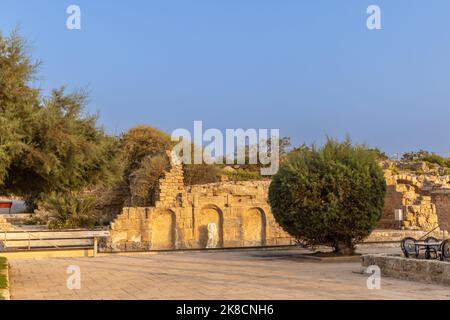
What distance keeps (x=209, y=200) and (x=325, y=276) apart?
46.4 ft

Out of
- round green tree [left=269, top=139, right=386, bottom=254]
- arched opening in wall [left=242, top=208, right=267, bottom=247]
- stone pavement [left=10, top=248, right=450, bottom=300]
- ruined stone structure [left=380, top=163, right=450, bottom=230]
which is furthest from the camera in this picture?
ruined stone structure [left=380, top=163, right=450, bottom=230]

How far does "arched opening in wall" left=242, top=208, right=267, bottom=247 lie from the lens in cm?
2647

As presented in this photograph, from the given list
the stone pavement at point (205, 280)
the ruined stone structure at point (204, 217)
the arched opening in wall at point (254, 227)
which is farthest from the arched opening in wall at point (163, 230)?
the stone pavement at point (205, 280)

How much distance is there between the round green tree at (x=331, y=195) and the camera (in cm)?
1612

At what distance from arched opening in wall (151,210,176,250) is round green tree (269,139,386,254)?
379 inches

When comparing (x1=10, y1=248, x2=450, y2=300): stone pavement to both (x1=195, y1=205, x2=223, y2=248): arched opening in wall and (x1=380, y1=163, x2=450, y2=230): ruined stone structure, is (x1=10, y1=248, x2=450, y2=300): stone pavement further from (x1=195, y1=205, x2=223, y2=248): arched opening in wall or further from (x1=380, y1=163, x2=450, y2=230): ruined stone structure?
(x1=380, y1=163, x2=450, y2=230): ruined stone structure

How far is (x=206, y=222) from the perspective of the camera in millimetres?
26188

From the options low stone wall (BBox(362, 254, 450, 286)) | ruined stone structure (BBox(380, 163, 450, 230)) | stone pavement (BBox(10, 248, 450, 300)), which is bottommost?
stone pavement (BBox(10, 248, 450, 300))

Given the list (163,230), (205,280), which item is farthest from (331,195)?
(163,230)

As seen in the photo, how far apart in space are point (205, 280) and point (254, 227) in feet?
50.6

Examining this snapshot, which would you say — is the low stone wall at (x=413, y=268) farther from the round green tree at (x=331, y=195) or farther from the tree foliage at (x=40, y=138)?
the tree foliage at (x=40, y=138)

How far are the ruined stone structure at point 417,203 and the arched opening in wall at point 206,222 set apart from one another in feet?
28.2

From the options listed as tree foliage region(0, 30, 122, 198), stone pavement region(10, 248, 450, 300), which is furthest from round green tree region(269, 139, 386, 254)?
tree foliage region(0, 30, 122, 198)
